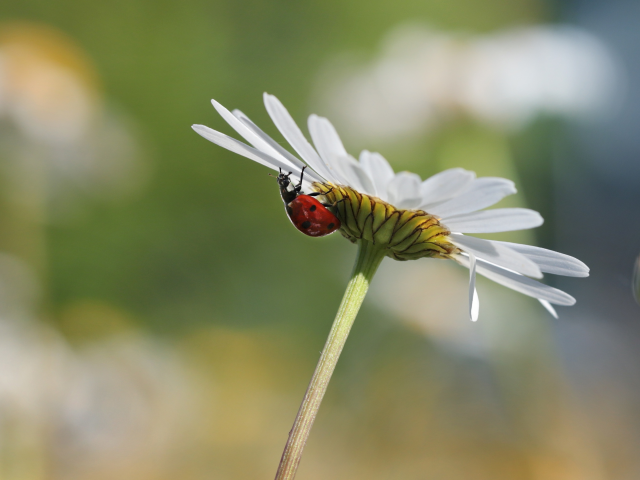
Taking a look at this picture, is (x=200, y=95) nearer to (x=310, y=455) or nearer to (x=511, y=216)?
(x=310, y=455)

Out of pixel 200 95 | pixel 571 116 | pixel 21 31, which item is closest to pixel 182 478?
pixel 21 31

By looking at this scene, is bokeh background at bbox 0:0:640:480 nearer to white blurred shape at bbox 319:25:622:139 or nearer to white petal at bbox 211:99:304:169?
white blurred shape at bbox 319:25:622:139

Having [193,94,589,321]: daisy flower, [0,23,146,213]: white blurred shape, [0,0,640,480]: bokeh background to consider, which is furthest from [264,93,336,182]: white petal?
[0,23,146,213]: white blurred shape

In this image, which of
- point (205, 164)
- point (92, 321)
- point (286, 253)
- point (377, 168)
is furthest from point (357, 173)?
point (205, 164)

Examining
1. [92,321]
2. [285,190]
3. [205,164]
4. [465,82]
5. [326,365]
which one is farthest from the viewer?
[205,164]

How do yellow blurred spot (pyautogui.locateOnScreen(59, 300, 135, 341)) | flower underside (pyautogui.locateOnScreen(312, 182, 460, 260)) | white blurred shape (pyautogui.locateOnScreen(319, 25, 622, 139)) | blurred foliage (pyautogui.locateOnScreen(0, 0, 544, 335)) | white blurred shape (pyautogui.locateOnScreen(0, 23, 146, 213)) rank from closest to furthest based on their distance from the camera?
1. flower underside (pyautogui.locateOnScreen(312, 182, 460, 260))
2. white blurred shape (pyautogui.locateOnScreen(0, 23, 146, 213))
3. white blurred shape (pyautogui.locateOnScreen(319, 25, 622, 139))
4. yellow blurred spot (pyautogui.locateOnScreen(59, 300, 135, 341))
5. blurred foliage (pyautogui.locateOnScreen(0, 0, 544, 335))

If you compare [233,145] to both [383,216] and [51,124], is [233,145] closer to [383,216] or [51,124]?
[383,216]

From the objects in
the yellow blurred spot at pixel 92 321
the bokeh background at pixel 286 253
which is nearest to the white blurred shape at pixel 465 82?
the bokeh background at pixel 286 253
